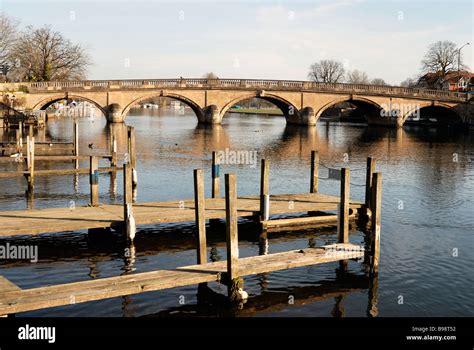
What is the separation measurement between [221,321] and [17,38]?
75.5 metres

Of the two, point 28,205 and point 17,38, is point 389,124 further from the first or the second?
point 28,205

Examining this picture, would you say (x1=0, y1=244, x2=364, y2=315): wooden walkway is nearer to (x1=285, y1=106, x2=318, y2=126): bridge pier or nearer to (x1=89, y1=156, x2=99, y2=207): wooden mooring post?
(x1=89, y1=156, x2=99, y2=207): wooden mooring post

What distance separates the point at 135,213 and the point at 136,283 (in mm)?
6579

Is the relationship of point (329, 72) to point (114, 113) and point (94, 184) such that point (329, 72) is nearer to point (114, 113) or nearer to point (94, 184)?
point (114, 113)

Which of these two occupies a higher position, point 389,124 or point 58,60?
point 58,60

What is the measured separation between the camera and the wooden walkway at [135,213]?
1594 centimetres

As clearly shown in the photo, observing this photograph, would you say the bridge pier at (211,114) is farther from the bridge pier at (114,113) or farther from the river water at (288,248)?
the river water at (288,248)

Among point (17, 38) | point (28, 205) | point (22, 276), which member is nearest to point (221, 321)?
point (22, 276)

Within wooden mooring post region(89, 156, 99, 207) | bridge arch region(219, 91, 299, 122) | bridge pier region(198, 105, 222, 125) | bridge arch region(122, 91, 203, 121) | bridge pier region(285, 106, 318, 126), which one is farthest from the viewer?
bridge pier region(285, 106, 318, 126)

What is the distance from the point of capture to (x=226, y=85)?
2793 inches

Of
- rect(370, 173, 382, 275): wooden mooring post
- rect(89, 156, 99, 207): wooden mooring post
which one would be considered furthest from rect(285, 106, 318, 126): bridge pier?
rect(370, 173, 382, 275): wooden mooring post

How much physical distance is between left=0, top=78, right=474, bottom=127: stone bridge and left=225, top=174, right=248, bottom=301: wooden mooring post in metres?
53.2

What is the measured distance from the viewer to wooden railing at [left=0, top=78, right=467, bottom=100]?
63812mm

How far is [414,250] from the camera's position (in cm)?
1720
